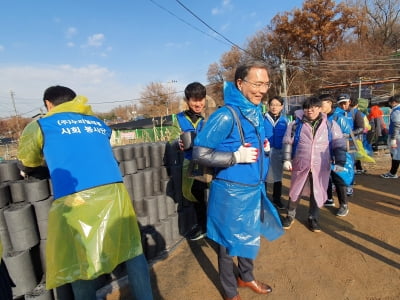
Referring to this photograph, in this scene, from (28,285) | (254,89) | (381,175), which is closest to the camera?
(254,89)

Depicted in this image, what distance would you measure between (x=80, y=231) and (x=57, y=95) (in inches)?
37.3

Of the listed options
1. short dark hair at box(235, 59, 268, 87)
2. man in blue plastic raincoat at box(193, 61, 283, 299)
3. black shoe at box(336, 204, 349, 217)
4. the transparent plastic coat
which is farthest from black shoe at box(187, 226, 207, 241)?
short dark hair at box(235, 59, 268, 87)

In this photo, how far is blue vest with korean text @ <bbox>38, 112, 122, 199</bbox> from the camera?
1.44 meters

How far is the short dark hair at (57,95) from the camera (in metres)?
1.70

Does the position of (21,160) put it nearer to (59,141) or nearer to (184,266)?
(59,141)

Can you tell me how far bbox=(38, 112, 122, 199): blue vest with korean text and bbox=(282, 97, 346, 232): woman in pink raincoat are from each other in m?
2.28

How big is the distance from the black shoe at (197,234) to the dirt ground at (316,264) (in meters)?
0.07

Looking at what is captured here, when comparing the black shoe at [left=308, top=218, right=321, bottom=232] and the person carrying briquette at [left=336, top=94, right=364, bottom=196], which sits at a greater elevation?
the person carrying briquette at [left=336, top=94, right=364, bottom=196]

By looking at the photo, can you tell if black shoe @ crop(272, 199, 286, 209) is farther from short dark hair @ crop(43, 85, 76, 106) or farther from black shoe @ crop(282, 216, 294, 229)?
short dark hair @ crop(43, 85, 76, 106)

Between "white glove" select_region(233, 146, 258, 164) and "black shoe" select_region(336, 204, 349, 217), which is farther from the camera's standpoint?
"black shoe" select_region(336, 204, 349, 217)

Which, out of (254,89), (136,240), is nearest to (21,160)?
(136,240)

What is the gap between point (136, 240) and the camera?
167cm

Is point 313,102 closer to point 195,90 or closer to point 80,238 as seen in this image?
point 195,90

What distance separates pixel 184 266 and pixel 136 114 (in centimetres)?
4550
